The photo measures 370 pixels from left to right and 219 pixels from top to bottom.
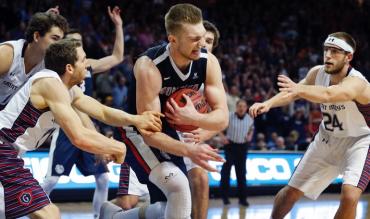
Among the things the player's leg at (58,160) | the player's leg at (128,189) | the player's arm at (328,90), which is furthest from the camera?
the player's leg at (58,160)

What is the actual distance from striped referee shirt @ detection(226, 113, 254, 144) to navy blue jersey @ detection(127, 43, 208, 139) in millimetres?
5808

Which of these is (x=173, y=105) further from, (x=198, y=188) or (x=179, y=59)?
(x=198, y=188)

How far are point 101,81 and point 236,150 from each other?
3.49 m

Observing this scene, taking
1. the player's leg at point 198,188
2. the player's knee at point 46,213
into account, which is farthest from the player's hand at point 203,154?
the player's leg at point 198,188

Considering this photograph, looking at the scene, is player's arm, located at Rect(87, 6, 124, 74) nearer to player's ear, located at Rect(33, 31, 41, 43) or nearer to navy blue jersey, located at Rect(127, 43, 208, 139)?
player's ear, located at Rect(33, 31, 41, 43)

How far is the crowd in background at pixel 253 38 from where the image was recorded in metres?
14.0

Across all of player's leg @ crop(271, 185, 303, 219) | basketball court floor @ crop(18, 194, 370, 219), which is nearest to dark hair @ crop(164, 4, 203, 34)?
player's leg @ crop(271, 185, 303, 219)

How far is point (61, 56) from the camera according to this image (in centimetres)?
513

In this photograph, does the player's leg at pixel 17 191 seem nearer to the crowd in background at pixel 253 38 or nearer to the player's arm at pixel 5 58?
the player's arm at pixel 5 58

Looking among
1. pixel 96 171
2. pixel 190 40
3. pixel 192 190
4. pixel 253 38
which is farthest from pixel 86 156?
pixel 253 38

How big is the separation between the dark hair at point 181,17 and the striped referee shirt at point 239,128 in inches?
240

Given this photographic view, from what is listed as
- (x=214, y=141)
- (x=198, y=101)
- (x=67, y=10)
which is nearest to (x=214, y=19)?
(x=67, y=10)

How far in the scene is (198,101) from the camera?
5484 millimetres

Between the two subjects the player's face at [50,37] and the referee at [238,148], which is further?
the referee at [238,148]
